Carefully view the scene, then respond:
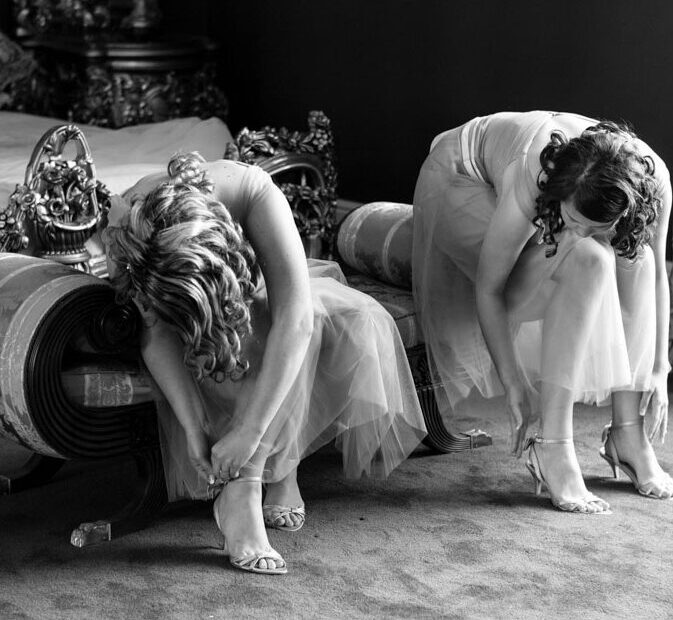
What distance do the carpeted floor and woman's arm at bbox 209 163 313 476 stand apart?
252 millimetres

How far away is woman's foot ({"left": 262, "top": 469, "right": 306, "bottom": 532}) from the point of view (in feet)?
7.70

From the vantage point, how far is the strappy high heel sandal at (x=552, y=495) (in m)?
2.44

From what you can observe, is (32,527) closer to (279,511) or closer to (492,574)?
(279,511)

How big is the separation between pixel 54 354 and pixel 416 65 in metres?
2.61

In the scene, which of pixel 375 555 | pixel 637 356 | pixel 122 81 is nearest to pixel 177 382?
pixel 375 555

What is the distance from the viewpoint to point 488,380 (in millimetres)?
2605

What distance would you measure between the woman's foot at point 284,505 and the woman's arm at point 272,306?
0.21m

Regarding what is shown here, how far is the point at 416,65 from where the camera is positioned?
4383 mm

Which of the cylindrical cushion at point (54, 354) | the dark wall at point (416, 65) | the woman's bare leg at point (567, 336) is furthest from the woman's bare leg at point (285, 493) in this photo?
the dark wall at point (416, 65)

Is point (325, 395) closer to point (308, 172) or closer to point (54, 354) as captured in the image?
point (54, 354)

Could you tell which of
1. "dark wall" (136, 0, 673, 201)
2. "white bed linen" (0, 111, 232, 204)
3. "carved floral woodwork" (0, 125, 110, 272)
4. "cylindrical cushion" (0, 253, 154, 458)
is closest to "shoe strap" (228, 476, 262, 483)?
"cylindrical cushion" (0, 253, 154, 458)

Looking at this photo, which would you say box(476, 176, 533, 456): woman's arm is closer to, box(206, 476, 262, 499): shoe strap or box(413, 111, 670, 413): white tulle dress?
box(413, 111, 670, 413): white tulle dress

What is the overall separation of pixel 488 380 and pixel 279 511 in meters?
0.58

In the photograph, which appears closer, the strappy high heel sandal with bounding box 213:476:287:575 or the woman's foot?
the strappy high heel sandal with bounding box 213:476:287:575
